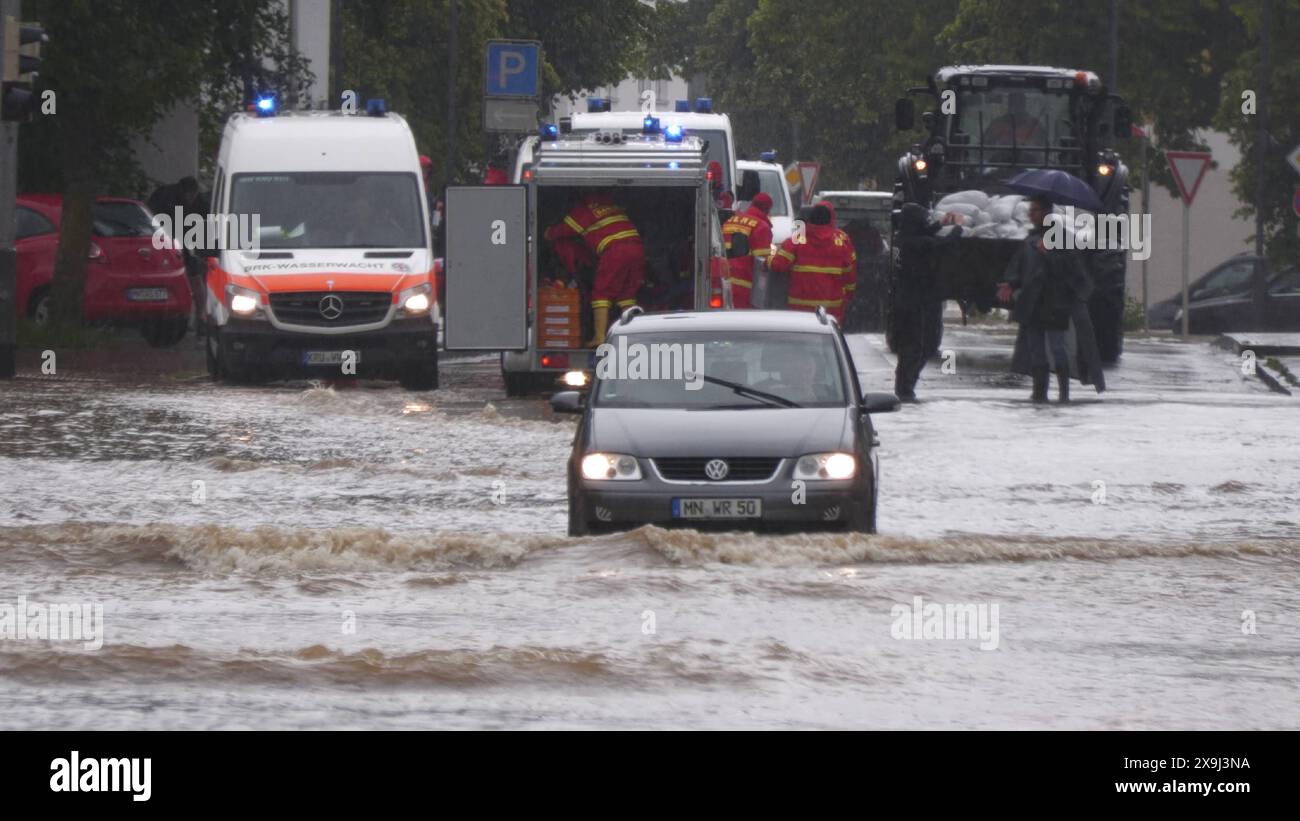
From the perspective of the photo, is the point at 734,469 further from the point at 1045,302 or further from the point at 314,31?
the point at 314,31

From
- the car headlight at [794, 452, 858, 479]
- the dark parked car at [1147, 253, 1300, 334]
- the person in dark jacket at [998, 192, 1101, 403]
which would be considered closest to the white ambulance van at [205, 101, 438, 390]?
the person in dark jacket at [998, 192, 1101, 403]

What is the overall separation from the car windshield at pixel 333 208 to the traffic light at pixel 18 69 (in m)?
2.15

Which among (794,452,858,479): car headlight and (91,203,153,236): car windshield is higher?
(91,203,153,236): car windshield

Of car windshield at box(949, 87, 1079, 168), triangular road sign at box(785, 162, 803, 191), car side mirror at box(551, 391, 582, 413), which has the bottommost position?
car side mirror at box(551, 391, 582, 413)

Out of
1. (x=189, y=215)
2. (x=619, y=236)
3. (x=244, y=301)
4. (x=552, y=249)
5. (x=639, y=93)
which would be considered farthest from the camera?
(x=639, y=93)

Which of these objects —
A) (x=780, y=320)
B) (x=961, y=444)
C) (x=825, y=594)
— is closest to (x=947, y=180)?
(x=961, y=444)

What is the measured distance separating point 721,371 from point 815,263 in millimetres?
10845

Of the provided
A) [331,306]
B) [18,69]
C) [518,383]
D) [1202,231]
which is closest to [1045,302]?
[518,383]

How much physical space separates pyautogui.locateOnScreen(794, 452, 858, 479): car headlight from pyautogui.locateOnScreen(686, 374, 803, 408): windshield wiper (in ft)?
1.92

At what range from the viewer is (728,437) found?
13062 mm

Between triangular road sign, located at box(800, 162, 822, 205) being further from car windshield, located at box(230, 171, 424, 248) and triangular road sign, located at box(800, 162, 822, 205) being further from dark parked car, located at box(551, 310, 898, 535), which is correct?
dark parked car, located at box(551, 310, 898, 535)

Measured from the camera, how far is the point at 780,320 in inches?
570

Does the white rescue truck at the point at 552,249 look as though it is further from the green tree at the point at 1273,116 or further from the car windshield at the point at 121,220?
the green tree at the point at 1273,116

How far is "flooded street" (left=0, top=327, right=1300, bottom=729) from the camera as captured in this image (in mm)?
9172
